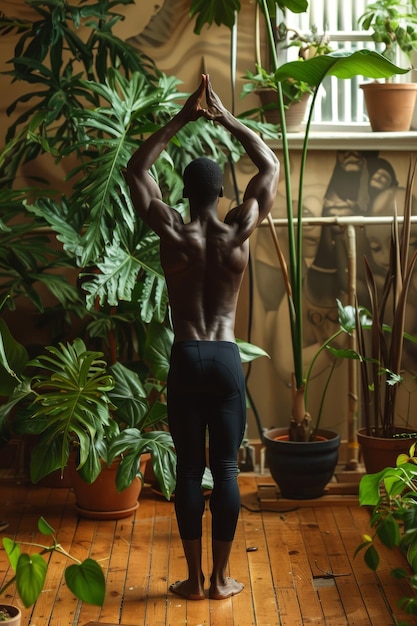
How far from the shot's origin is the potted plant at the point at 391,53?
4559 millimetres

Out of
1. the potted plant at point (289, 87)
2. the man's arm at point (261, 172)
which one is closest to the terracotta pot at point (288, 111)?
the potted plant at point (289, 87)

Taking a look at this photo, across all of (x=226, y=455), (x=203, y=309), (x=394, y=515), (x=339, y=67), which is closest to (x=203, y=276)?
(x=203, y=309)

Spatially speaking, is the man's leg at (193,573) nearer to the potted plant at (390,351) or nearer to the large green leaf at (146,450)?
the large green leaf at (146,450)

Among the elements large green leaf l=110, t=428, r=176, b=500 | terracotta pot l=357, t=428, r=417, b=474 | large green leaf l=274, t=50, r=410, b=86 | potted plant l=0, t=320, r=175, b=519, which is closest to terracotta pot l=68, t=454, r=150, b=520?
potted plant l=0, t=320, r=175, b=519

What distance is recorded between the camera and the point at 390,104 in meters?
4.62

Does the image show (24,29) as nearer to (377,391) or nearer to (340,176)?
(340,176)

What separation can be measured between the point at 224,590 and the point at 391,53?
2657 mm

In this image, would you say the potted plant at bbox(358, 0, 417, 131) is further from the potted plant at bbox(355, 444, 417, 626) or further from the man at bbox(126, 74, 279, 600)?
the potted plant at bbox(355, 444, 417, 626)

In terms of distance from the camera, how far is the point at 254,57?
15.3 ft

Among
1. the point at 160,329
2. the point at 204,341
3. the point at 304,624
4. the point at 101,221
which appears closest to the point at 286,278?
the point at 160,329

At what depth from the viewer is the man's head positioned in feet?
10.3

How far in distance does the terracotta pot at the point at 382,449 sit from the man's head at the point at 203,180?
1537 mm

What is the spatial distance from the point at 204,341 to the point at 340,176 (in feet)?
6.03

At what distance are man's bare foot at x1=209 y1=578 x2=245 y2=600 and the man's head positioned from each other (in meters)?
1.29
